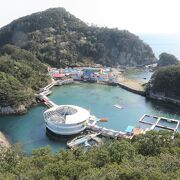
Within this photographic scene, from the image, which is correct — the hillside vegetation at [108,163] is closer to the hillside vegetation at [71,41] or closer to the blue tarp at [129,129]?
the blue tarp at [129,129]

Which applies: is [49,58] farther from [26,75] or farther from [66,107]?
[66,107]

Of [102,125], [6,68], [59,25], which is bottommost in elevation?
[102,125]

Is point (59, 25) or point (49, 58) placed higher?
point (59, 25)

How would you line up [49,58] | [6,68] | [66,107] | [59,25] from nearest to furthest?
[66,107]
[6,68]
[49,58]
[59,25]

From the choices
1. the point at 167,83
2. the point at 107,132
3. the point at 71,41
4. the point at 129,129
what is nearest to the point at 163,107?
the point at 167,83

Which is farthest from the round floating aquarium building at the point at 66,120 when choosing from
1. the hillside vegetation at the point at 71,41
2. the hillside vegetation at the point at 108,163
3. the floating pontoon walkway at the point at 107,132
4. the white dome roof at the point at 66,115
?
the hillside vegetation at the point at 71,41

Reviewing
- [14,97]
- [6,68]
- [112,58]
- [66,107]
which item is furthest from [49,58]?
[66,107]
